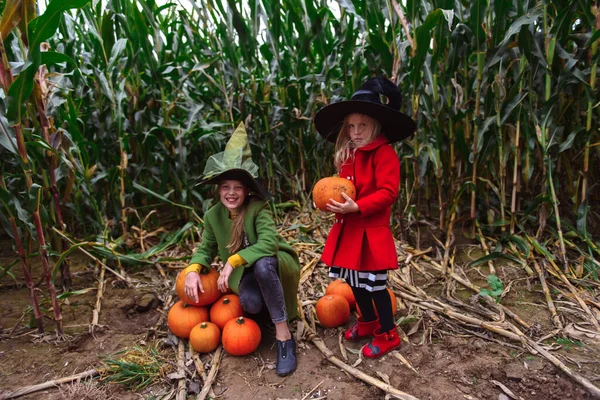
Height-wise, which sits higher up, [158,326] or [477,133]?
[477,133]

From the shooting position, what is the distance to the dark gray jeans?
7.34 feet

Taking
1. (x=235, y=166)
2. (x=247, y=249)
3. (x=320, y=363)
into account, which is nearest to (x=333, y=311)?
(x=320, y=363)

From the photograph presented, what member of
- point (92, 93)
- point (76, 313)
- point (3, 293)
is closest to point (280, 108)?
point (92, 93)

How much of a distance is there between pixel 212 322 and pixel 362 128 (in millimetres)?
1480

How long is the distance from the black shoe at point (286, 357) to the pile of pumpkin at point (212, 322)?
0.15m

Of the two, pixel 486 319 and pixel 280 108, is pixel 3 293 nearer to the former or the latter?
pixel 280 108

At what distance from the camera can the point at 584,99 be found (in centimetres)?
301

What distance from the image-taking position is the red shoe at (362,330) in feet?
8.03

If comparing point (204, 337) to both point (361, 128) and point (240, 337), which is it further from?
point (361, 128)

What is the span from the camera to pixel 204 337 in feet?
7.68

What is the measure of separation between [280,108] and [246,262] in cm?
215

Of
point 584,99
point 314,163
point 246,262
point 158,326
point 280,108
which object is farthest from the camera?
point 314,163

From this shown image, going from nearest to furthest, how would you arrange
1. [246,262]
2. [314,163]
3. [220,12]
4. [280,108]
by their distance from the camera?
[246,262] < [220,12] < [280,108] < [314,163]

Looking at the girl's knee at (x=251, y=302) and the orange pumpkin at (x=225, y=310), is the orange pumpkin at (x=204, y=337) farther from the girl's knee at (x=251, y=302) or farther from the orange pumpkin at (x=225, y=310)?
the girl's knee at (x=251, y=302)
